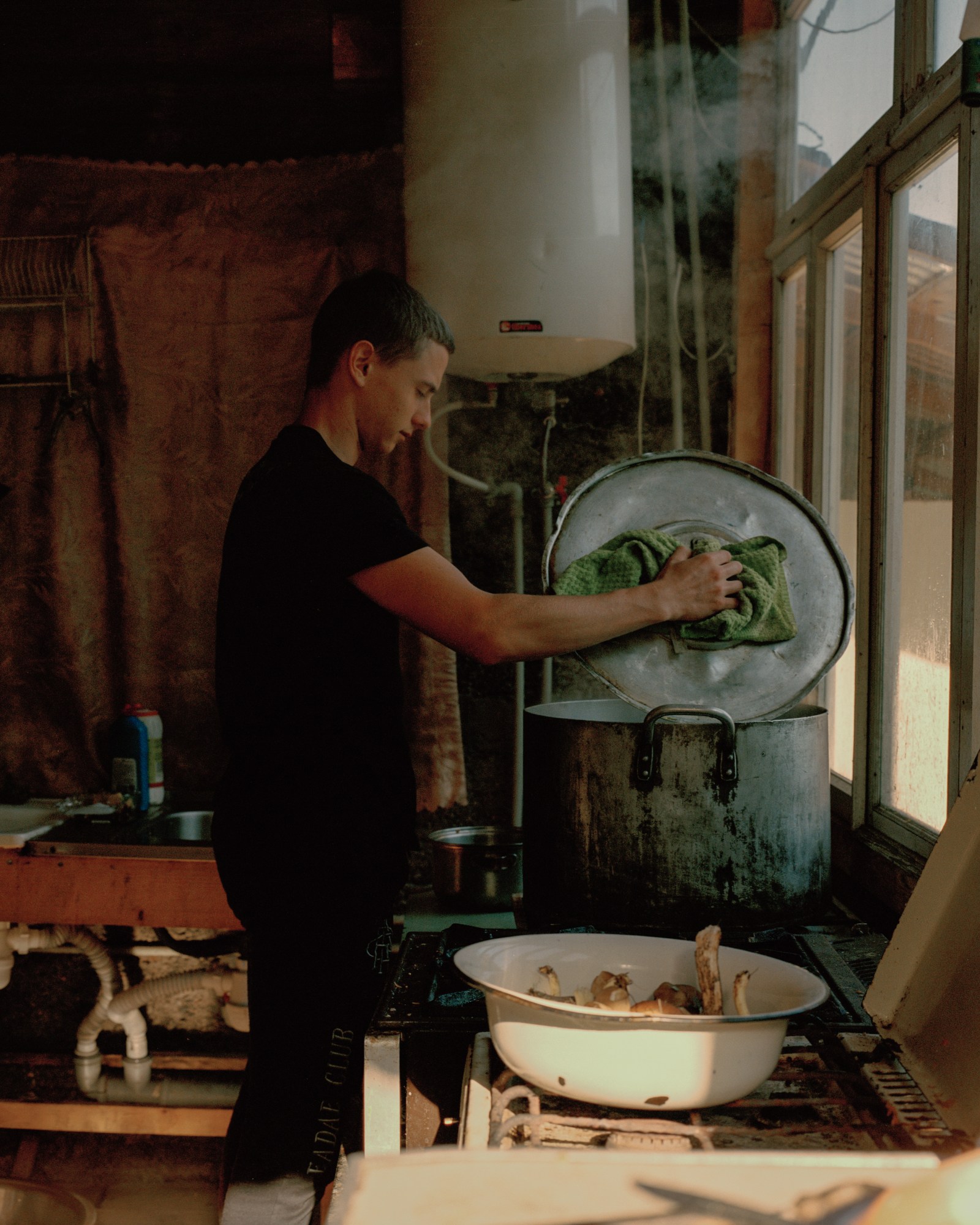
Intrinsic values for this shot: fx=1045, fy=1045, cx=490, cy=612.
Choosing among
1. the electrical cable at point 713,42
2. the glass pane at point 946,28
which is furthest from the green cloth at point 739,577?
the electrical cable at point 713,42

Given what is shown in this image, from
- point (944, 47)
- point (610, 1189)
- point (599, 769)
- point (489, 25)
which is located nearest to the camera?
point (610, 1189)

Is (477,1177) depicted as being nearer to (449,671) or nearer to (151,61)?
(449,671)

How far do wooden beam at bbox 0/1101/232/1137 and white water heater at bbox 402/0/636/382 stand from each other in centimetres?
210

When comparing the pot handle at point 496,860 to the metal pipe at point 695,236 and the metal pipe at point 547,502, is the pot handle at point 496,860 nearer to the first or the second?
the metal pipe at point 547,502

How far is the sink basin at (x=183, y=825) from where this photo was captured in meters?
2.63

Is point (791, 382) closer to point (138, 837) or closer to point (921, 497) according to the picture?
point (921, 497)

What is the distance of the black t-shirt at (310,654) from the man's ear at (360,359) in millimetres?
142

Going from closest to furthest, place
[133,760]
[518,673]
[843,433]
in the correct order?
[843,433]
[518,673]
[133,760]

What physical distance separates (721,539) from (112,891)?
1.69 m

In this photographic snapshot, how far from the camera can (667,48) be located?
272cm

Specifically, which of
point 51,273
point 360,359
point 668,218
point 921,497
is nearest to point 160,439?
point 51,273

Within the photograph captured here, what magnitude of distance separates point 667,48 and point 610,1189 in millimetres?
2777

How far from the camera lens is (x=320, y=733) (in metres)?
1.58

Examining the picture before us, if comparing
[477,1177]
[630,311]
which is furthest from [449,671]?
[477,1177]
